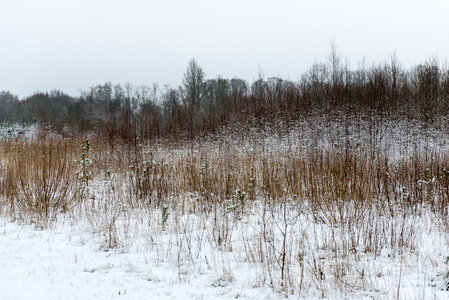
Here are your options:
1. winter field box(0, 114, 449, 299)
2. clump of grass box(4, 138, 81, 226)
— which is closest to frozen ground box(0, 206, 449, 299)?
winter field box(0, 114, 449, 299)

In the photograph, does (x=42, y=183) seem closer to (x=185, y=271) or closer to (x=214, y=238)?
(x=214, y=238)

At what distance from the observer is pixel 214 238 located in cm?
399

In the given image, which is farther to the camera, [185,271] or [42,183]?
[42,183]

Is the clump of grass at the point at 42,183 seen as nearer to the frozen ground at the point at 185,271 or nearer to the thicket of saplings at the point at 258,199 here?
the thicket of saplings at the point at 258,199

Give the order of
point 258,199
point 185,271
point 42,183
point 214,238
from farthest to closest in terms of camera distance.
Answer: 1. point 258,199
2. point 42,183
3. point 214,238
4. point 185,271

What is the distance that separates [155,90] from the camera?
179ft

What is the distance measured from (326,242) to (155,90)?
2148 inches

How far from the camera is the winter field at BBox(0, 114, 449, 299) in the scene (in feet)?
9.14

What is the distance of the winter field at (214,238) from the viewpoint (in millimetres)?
2785

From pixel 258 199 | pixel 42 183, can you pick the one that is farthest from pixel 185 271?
pixel 42 183

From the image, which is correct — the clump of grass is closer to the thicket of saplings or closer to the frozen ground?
the thicket of saplings

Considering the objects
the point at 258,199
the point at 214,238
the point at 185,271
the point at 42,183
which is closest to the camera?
the point at 185,271

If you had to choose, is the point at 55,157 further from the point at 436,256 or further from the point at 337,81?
the point at 337,81

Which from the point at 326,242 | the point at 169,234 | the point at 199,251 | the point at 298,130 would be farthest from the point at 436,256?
the point at 298,130
